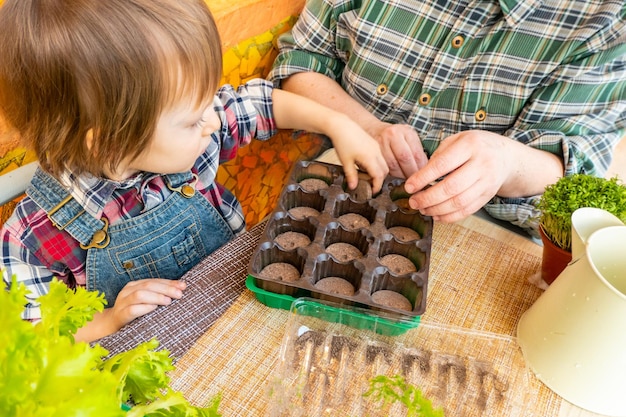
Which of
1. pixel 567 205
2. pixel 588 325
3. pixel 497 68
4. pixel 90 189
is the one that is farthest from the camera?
pixel 497 68

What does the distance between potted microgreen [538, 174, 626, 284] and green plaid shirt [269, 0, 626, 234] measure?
0.16m

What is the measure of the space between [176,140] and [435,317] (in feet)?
1.74

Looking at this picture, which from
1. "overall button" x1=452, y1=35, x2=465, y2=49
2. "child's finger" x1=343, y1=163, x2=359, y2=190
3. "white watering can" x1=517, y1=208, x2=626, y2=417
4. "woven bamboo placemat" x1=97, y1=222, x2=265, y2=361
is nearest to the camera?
"white watering can" x1=517, y1=208, x2=626, y2=417

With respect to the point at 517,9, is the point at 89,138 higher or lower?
lower

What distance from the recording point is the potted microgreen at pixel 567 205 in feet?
2.50

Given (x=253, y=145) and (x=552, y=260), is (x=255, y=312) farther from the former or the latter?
(x=253, y=145)

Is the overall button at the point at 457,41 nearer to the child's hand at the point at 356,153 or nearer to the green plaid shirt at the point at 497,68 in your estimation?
the green plaid shirt at the point at 497,68

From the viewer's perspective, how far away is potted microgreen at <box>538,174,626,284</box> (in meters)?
0.76

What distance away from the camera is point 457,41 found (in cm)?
109

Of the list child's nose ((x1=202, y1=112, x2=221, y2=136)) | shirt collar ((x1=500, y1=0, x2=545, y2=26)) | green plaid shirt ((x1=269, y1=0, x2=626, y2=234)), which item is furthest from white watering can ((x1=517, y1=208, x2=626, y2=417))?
child's nose ((x1=202, y1=112, x2=221, y2=136))

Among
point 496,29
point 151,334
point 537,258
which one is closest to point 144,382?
point 151,334

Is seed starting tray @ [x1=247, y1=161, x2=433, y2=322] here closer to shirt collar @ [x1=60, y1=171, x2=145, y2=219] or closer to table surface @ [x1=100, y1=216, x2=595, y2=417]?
table surface @ [x1=100, y1=216, x2=595, y2=417]

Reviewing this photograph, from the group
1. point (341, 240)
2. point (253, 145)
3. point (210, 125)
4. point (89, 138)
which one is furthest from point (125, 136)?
point (253, 145)

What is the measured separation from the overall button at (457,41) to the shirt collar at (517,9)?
10cm
